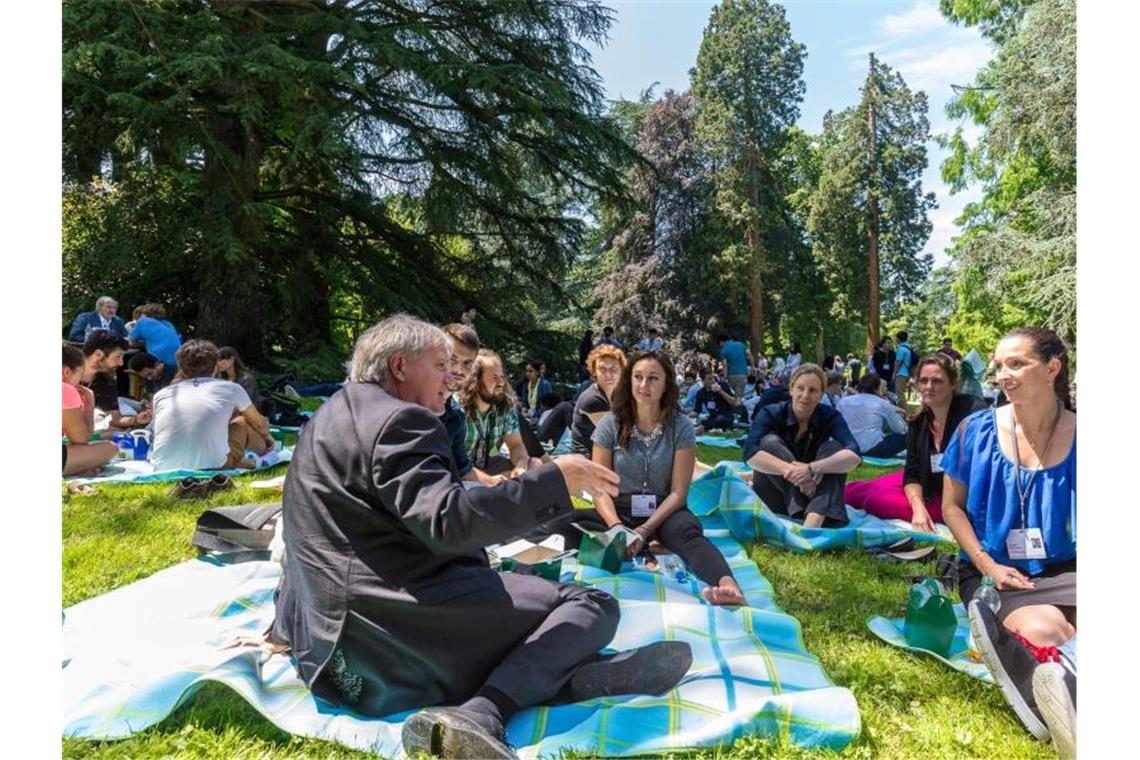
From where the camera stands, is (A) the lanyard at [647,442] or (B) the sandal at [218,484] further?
(B) the sandal at [218,484]

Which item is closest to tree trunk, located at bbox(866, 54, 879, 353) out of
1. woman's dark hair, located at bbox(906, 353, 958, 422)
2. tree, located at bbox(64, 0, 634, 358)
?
tree, located at bbox(64, 0, 634, 358)

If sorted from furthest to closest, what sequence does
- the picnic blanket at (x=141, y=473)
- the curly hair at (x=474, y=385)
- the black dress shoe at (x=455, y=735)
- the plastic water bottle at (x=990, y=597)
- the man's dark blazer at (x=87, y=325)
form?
the man's dark blazer at (x=87, y=325)
the picnic blanket at (x=141, y=473)
the curly hair at (x=474, y=385)
the plastic water bottle at (x=990, y=597)
the black dress shoe at (x=455, y=735)

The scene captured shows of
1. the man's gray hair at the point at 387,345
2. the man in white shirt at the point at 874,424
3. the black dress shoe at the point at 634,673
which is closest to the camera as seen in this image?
the man's gray hair at the point at 387,345

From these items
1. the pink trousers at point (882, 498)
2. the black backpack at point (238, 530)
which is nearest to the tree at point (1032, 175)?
the pink trousers at point (882, 498)

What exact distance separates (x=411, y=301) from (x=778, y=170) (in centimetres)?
2400

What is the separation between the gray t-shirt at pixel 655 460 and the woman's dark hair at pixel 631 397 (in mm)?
51

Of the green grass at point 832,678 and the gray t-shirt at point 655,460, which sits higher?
the gray t-shirt at point 655,460

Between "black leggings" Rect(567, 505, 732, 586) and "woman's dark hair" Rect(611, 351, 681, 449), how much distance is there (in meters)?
0.38

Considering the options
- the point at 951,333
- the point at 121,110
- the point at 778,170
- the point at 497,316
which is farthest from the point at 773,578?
the point at 778,170

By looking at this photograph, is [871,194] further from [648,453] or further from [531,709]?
[531,709]

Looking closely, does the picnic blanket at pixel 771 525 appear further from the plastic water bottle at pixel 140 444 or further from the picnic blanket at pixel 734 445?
Result: the plastic water bottle at pixel 140 444

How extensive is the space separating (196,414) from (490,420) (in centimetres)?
262

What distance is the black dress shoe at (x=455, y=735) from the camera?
216 cm

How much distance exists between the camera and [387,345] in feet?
8.33
